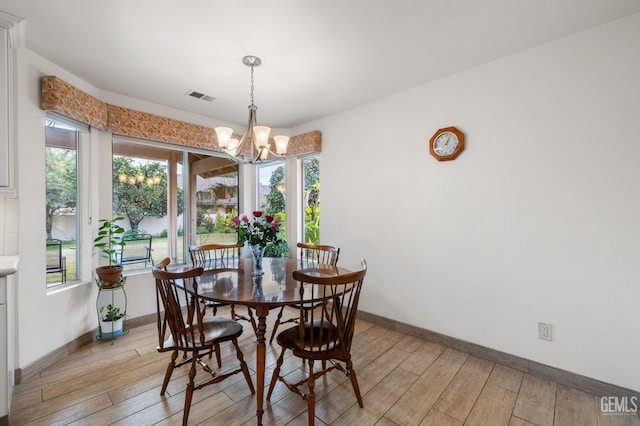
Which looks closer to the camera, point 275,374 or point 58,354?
point 275,374

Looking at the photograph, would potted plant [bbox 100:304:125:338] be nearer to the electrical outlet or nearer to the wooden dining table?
the wooden dining table

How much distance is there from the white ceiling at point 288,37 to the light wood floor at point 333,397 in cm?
258

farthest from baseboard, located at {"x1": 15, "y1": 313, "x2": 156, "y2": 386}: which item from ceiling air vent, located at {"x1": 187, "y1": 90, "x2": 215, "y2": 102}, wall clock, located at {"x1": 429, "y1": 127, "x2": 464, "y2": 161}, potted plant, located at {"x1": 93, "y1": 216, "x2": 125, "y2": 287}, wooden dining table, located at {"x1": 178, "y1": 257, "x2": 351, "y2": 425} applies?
wall clock, located at {"x1": 429, "y1": 127, "x2": 464, "y2": 161}

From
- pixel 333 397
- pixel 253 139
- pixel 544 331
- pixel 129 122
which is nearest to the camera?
pixel 333 397

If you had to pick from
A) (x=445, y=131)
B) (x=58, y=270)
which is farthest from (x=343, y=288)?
(x=58, y=270)

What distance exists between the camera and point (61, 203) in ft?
8.66

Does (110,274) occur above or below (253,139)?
below

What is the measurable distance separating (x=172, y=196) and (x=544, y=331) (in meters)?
4.11

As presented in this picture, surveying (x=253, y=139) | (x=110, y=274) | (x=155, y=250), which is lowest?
(x=110, y=274)

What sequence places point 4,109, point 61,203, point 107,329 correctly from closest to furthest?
1. point 4,109
2. point 61,203
3. point 107,329

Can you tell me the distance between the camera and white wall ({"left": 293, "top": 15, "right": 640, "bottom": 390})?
191 cm

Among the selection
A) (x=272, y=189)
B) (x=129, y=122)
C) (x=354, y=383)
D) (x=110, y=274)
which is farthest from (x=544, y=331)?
(x=129, y=122)

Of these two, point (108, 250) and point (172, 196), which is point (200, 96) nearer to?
point (172, 196)

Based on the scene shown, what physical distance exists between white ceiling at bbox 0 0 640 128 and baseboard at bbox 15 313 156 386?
250 centimetres
